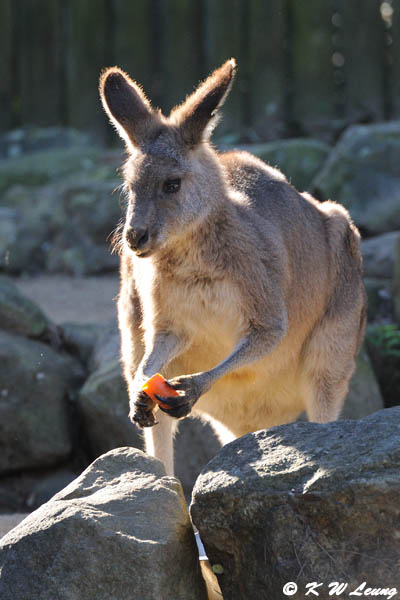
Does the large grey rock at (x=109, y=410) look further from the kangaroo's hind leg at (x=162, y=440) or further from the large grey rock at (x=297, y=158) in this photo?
the large grey rock at (x=297, y=158)

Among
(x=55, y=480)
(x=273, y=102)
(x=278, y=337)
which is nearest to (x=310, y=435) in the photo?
(x=278, y=337)

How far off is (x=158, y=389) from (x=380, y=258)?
15.2 feet

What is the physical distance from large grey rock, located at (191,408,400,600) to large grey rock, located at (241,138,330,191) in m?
6.67

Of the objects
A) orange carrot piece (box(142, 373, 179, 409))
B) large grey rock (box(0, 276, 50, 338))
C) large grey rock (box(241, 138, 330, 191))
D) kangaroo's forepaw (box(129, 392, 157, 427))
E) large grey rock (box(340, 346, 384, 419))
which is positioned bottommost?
large grey rock (box(340, 346, 384, 419))

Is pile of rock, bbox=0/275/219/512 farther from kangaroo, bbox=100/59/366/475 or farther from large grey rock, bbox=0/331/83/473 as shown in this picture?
kangaroo, bbox=100/59/366/475

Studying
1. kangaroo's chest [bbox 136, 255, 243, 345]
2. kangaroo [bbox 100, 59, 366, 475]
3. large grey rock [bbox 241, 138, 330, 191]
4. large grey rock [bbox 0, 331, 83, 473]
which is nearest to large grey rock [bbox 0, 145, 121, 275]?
large grey rock [bbox 241, 138, 330, 191]

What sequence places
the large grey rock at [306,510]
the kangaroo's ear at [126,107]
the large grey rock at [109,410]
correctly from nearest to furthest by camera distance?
the large grey rock at [306,510], the kangaroo's ear at [126,107], the large grey rock at [109,410]

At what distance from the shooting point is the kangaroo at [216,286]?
4.57 meters

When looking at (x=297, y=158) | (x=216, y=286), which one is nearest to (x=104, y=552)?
(x=216, y=286)

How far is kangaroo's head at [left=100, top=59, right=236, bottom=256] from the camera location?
14.6 feet

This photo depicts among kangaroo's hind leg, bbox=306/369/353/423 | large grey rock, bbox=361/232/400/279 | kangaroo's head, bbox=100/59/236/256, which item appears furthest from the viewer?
large grey rock, bbox=361/232/400/279

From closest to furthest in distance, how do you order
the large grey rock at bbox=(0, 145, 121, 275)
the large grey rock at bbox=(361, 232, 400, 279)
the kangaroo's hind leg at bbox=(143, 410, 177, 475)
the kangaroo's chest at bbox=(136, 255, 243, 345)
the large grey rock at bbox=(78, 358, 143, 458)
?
the kangaroo's chest at bbox=(136, 255, 243, 345)
the kangaroo's hind leg at bbox=(143, 410, 177, 475)
the large grey rock at bbox=(78, 358, 143, 458)
the large grey rock at bbox=(361, 232, 400, 279)
the large grey rock at bbox=(0, 145, 121, 275)

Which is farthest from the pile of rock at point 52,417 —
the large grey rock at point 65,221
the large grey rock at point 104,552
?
the large grey rock at point 104,552

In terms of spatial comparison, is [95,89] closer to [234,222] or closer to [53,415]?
[53,415]
